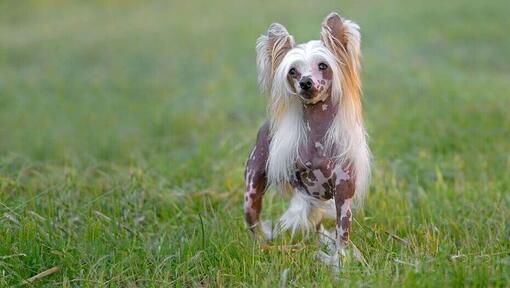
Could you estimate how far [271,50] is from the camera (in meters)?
3.63

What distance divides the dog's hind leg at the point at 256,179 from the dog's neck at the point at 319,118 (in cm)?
32

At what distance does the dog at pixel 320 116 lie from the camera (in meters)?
3.49

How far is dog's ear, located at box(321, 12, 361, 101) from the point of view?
3.51 m

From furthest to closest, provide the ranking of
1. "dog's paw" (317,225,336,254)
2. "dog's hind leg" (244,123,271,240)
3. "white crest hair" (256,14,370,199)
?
"dog's hind leg" (244,123,271,240) → "dog's paw" (317,225,336,254) → "white crest hair" (256,14,370,199)

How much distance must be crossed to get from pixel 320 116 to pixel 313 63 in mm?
265

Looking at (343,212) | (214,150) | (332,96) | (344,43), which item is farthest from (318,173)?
(214,150)

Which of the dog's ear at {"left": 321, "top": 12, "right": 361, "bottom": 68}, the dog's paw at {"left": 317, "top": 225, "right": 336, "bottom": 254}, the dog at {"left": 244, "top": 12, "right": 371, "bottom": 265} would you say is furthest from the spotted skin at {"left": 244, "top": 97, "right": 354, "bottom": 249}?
the dog's ear at {"left": 321, "top": 12, "right": 361, "bottom": 68}

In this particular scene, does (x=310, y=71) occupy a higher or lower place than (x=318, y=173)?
higher

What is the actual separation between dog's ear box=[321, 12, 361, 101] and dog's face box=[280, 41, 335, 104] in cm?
5

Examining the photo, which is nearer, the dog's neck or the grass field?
the dog's neck

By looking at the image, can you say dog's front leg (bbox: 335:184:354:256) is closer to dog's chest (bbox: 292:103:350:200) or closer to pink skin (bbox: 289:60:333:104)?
dog's chest (bbox: 292:103:350:200)

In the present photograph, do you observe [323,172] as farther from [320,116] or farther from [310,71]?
[310,71]

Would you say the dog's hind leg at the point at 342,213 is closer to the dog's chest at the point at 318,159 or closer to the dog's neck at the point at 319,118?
the dog's chest at the point at 318,159

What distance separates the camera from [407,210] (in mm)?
4605
